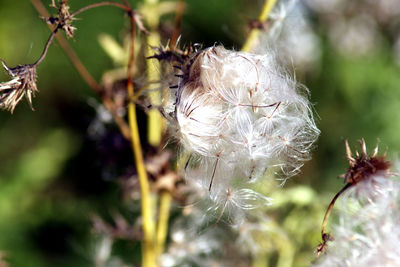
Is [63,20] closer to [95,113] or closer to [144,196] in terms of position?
[144,196]

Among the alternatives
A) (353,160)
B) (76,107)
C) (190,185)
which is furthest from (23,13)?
(353,160)

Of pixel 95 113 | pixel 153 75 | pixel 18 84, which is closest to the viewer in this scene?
pixel 18 84

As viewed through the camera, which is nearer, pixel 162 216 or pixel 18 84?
pixel 18 84

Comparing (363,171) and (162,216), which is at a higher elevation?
(363,171)

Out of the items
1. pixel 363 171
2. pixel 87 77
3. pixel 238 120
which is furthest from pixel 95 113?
pixel 363 171

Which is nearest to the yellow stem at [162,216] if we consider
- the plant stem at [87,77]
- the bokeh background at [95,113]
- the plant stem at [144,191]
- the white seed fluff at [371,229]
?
the plant stem at [144,191]

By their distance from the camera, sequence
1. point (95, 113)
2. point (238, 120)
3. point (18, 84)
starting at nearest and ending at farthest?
point (18, 84)
point (238, 120)
point (95, 113)
